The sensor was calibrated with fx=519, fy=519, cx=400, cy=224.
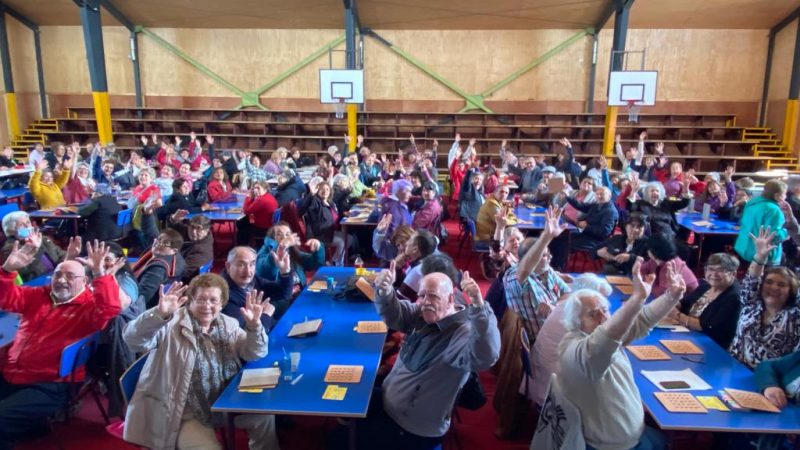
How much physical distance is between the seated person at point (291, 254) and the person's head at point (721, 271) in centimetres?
310

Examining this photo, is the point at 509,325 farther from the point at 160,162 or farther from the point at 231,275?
the point at 160,162

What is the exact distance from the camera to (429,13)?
47.2ft

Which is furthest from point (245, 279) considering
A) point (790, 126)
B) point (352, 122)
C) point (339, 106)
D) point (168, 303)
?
point (790, 126)

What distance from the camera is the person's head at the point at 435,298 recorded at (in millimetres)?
2801

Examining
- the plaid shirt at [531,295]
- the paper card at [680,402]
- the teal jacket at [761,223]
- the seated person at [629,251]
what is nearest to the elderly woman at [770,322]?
the paper card at [680,402]

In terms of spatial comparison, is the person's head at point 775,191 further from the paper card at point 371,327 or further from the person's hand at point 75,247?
the person's hand at point 75,247

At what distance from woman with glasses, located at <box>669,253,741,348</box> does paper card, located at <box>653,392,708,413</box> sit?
40.5 inches

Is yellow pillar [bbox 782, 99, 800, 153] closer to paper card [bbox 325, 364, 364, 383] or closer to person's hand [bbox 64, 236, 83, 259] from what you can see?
paper card [bbox 325, 364, 364, 383]

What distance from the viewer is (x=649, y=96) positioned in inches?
501

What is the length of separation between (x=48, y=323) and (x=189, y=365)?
115cm

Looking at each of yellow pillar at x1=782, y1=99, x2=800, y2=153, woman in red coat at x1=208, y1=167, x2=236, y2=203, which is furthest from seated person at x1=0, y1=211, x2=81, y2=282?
yellow pillar at x1=782, y1=99, x2=800, y2=153

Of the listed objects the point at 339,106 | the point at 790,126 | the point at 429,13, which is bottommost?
the point at 790,126

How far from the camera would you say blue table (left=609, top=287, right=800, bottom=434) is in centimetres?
251

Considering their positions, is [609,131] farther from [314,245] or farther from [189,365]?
[189,365]
